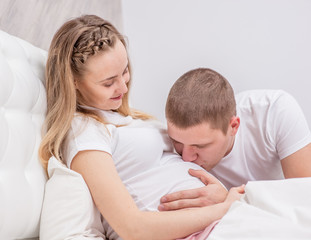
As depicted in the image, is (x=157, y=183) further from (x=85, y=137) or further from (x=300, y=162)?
(x=300, y=162)

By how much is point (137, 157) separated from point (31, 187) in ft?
1.17

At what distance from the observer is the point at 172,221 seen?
1.20 meters

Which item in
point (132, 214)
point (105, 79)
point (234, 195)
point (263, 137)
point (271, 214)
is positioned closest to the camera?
point (271, 214)

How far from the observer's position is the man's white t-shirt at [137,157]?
134cm

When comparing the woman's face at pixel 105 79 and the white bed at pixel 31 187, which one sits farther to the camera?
the woman's face at pixel 105 79

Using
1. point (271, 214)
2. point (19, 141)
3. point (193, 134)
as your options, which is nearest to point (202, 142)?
point (193, 134)

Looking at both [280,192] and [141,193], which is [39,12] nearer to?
[141,193]

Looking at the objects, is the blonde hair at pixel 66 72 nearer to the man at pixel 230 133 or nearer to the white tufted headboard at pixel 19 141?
the white tufted headboard at pixel 19 141

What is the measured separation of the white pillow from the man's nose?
0.38m

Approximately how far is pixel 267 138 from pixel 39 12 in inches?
41.9

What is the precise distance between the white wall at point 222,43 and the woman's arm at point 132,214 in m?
1.56

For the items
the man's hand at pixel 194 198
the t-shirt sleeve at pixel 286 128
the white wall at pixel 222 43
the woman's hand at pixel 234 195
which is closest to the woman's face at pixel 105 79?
the man's hand at pixel 194 198

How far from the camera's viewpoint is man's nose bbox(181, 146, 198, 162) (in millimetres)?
1494

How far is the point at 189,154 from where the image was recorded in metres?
1.50
